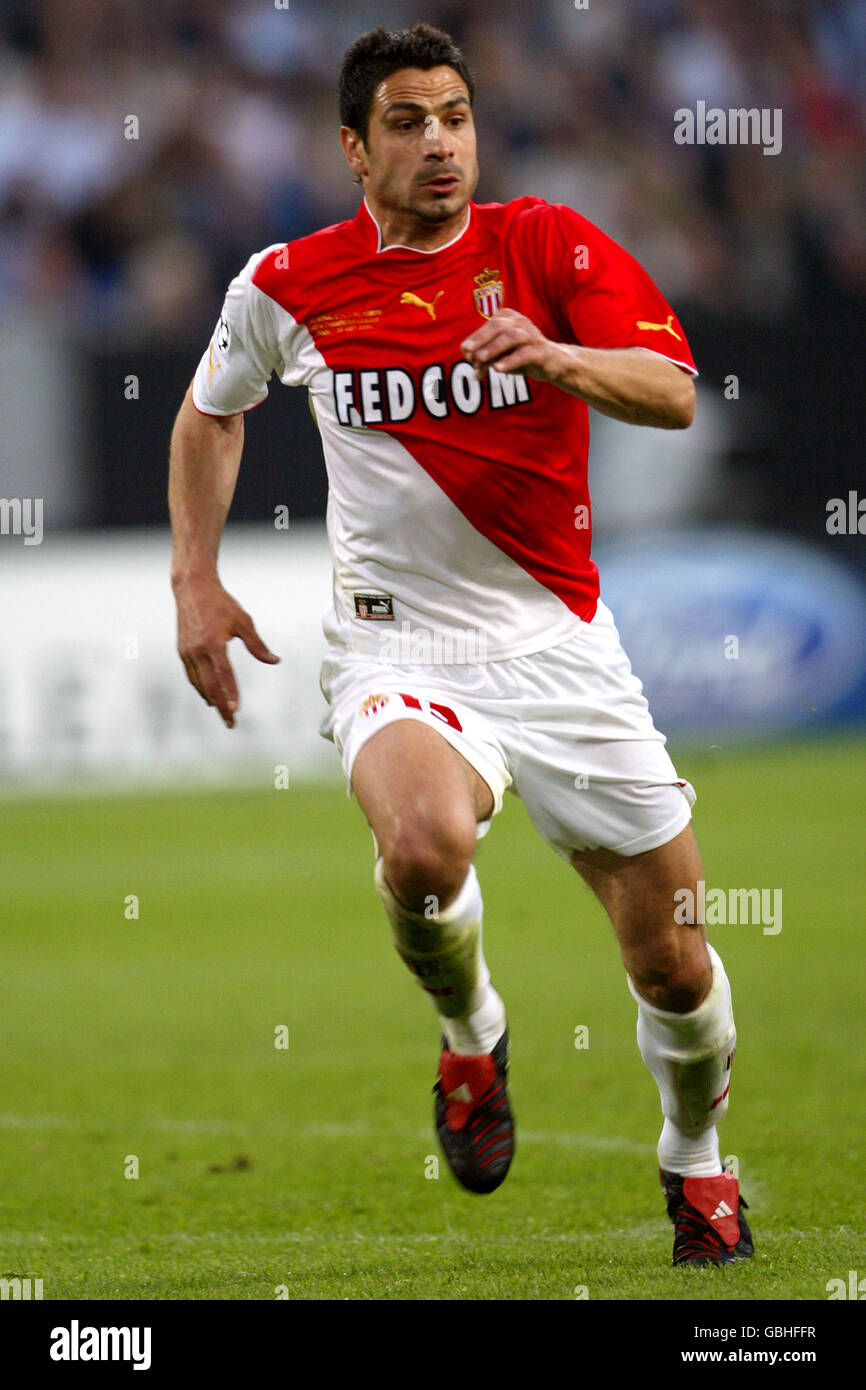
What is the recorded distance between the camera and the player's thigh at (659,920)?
4.13m

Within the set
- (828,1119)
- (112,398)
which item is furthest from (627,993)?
(112,398)

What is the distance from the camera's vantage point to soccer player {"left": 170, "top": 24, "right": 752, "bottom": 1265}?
413 cm

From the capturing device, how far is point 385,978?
8266mm

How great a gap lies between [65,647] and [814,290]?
19.9 ft

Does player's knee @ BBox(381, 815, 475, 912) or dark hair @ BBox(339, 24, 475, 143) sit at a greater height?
dark hair @ BBox(339, 24, 475, 143)

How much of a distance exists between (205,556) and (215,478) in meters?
0.22

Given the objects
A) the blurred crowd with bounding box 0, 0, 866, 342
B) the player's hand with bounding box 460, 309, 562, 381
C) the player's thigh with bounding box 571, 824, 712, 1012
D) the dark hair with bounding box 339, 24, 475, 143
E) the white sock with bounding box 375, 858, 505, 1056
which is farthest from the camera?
the blurred crowd with bounding box 0, 0, 866, 342

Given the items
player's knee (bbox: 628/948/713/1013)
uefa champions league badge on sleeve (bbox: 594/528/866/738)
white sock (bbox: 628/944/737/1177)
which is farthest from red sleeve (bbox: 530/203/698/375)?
uefa champions league badge on sleeve (bbox: 594/528/866/738)

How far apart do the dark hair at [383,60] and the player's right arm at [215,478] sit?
0.40m

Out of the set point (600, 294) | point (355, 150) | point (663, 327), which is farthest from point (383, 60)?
point (663, 327)

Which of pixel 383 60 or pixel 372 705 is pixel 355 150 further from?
pixel 372 705

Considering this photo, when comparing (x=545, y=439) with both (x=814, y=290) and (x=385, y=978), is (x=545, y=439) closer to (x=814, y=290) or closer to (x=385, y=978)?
(x=385, y=978)

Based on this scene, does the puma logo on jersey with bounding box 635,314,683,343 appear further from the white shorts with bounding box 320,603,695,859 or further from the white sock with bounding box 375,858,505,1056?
the white sock with bounding box 375,858,505,1056

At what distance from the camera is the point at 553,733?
4.20 metres
